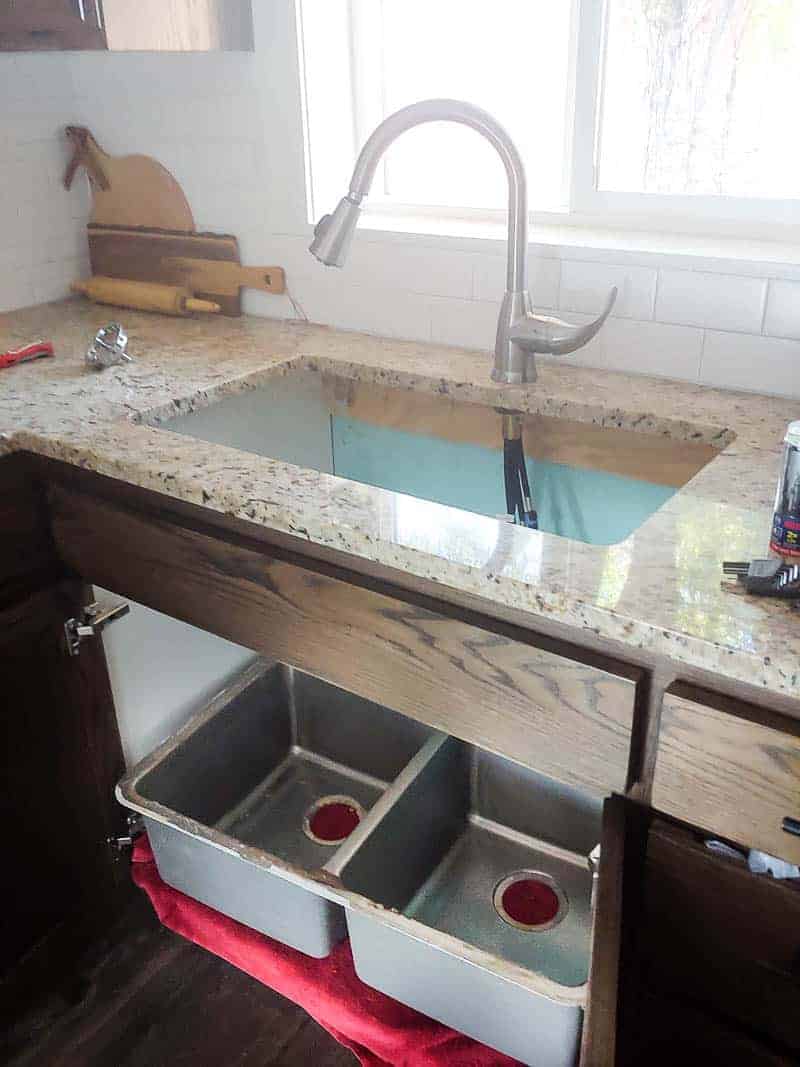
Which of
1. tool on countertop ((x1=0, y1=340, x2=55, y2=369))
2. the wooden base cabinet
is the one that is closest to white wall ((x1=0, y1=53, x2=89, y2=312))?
tool on countertop ((x1=0, y1=340, x2=55, y2=369))

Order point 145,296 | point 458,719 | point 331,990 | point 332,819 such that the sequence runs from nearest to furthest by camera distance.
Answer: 1. point 458,719
2. point 331,990
3. point 332,819
4. point 145,296

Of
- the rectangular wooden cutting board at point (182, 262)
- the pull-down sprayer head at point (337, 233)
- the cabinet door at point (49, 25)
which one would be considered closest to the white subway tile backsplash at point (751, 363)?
the pull-down sprayer head at point (337, 233)

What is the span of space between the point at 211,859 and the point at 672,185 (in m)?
1.24

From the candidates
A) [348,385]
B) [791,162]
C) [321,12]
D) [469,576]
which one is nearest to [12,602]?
[348,385]

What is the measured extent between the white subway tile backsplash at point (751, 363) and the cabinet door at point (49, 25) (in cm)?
99

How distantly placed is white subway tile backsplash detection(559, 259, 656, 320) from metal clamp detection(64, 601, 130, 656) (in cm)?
81

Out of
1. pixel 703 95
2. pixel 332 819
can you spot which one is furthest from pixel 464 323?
pixel 332 819

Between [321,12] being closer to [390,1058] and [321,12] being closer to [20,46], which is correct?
[20,46]

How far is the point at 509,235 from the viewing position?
1.29 m

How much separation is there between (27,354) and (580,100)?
94cm

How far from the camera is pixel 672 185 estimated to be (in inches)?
57.5

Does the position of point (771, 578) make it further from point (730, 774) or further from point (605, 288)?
point (605, 288)

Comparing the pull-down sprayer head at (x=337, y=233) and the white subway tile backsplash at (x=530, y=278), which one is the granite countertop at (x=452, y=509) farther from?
the pull-down sprayer head at (x=337, y=233)

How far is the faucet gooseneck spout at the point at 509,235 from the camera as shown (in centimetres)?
123
